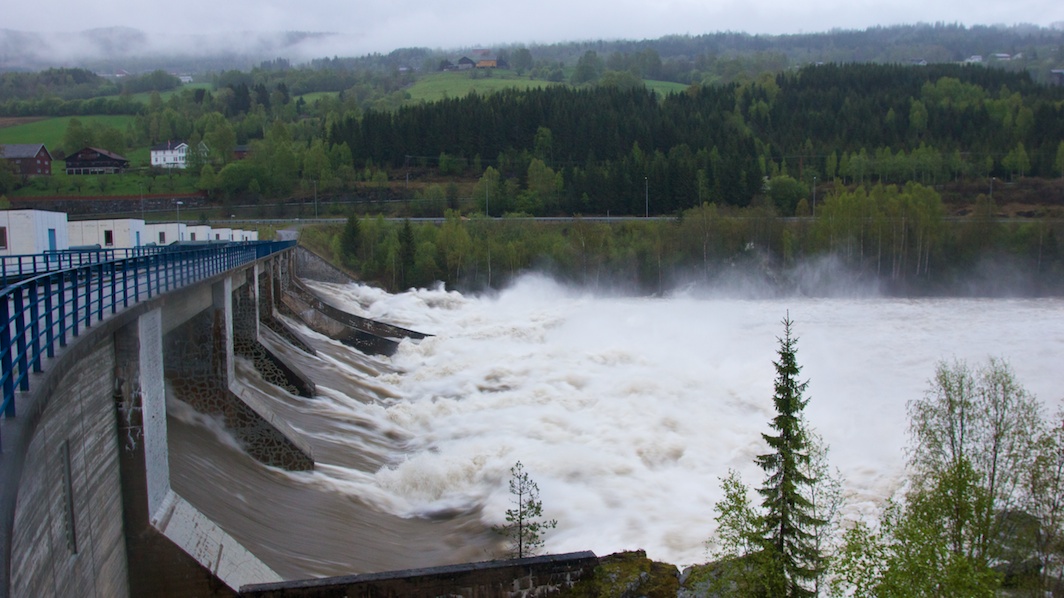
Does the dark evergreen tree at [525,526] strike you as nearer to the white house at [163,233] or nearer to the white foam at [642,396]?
the white foam at [642,396]

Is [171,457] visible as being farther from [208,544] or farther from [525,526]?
[525,526]

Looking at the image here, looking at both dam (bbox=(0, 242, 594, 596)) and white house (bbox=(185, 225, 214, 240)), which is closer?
dam (bbox=(0, 242, 594, 596))

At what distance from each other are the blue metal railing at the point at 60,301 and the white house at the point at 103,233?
26.3 feet

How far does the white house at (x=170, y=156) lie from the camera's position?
12676cm

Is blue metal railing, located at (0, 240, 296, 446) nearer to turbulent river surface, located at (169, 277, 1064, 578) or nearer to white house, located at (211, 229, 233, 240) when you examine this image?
turbulent river surface, located at (169, 277, 1064, 578)

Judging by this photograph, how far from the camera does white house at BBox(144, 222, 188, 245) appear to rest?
40312 millimetres

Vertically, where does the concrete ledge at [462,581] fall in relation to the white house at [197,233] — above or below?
below

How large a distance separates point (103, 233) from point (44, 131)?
126303mm

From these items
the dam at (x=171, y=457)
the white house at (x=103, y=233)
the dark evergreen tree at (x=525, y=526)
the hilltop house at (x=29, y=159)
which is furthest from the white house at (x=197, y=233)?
the hilltop house at (x=29, y=159)

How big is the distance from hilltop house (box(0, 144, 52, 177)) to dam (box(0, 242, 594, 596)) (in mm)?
86595

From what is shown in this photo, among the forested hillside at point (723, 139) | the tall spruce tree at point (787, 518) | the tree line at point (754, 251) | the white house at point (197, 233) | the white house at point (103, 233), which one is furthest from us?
the forested hillside at point (723, 139)

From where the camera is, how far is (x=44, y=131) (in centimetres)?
14325

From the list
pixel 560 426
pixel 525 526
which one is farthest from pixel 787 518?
pixel 560 426

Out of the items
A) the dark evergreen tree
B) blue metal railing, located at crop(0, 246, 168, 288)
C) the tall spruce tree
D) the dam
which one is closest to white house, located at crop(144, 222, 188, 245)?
the dam
